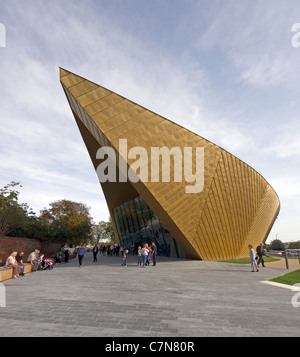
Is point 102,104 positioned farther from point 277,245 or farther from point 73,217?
point 277,245

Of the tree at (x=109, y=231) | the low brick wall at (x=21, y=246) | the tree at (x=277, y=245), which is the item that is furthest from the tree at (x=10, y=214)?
the tree at (x=277, y=245)

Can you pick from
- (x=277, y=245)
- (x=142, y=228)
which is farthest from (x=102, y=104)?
(x=277, y=245)

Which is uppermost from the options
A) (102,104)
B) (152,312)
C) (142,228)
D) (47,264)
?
(102,104)

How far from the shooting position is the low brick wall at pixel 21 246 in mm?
18766

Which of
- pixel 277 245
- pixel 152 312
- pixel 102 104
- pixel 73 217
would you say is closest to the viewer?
pixel 152 312

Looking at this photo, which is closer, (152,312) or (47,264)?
(152,312)

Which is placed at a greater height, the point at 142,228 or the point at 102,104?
the point at 102,104

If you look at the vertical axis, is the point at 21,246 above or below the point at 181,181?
below

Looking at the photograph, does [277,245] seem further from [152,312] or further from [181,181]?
[152,312]

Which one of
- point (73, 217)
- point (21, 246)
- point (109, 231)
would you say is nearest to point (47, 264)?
point (21, 246)

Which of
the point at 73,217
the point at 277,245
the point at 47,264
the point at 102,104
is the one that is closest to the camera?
the point at 47,264

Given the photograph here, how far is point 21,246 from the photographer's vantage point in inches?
841

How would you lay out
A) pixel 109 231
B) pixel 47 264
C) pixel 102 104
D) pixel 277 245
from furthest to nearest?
pixel 277 245, pixel 109 231, pixel 102 104, pixel 47 264

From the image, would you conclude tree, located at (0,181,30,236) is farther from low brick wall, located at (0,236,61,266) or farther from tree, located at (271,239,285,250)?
tree, located at (271,239,285,250)
